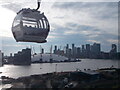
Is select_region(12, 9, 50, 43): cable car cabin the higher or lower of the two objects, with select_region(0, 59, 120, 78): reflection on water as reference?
higher

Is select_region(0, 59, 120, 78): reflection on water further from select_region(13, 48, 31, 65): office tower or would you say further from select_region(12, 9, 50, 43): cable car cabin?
select_region(12, 9, 50, 43): cable car cabin

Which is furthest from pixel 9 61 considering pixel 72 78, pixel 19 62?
pixel 72 78

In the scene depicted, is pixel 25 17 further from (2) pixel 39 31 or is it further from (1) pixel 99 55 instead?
(1) pixel 99 55

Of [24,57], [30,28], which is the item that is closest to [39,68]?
[24,57]

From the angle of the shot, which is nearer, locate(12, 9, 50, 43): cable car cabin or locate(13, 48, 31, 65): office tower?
locate(12, 9, 50, 43): cable car cabin

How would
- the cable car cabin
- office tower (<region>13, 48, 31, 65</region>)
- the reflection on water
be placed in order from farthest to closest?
office tower (<region>13, 48, 31, 65</region>), the reflection on water, the cable car cabin

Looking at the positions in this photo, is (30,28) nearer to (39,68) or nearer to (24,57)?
(39,68)

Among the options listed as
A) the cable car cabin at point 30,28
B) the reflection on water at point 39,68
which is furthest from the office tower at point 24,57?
the cable car cabin at point 30,28

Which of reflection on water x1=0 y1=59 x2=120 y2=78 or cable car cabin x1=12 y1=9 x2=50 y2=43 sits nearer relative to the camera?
cable car cabin x1=12 y1=9 x2=50 y2=43

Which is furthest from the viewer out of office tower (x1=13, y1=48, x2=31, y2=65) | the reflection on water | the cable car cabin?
office tower (x1=13, y1=48, x2=31, y2=65)

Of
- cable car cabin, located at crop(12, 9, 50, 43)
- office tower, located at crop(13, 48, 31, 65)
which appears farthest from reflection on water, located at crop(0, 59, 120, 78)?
cable car cabin, located at crop(12, 9, 50, 43)

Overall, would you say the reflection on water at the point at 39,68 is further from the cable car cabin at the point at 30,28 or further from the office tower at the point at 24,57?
the cable car cabin at the point at 30,28
